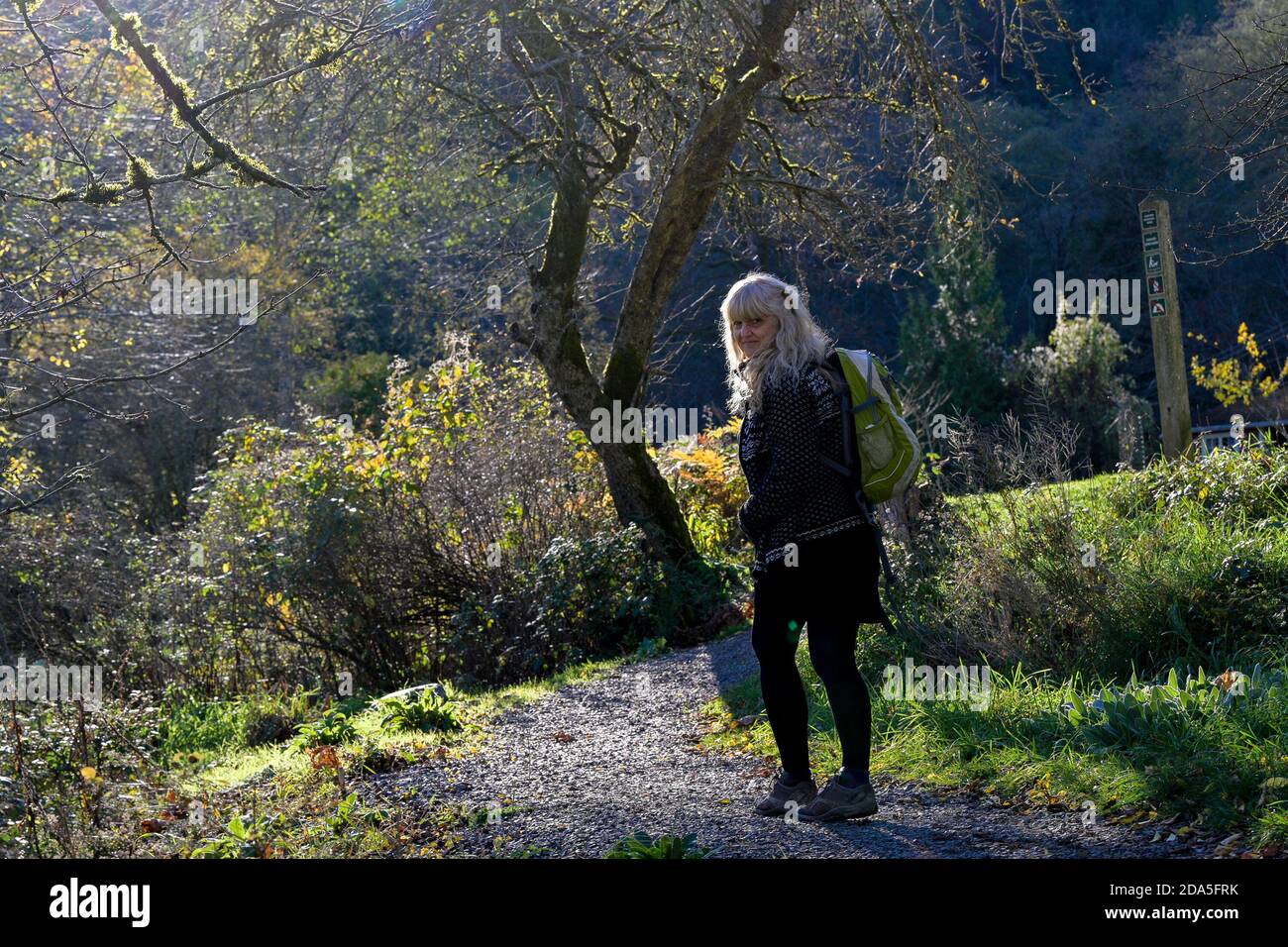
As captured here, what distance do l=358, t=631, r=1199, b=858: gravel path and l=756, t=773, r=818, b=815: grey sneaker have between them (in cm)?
6

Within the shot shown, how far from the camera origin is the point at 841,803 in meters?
4.77

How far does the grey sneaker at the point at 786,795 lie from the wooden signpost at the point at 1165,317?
682cm

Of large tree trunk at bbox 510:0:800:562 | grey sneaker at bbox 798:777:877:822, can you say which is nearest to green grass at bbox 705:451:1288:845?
grey sneaker at bbox 798:777:877:822

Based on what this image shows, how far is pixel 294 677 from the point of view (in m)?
12.5

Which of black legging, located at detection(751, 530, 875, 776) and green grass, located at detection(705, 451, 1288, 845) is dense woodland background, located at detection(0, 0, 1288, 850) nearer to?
green grass, located at detection(705, 451, 1288, 845)

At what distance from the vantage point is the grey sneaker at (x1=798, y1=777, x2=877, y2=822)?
15.6 ft

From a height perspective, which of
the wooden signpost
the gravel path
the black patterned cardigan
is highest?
the wooden signpost

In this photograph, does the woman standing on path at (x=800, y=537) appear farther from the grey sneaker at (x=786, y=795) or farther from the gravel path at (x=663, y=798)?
the gravel path at (x=663, y=798)

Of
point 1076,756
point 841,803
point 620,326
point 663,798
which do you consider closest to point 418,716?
point 663,798

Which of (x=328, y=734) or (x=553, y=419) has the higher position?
(x=553, y=419)

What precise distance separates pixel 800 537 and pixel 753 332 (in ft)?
2.55

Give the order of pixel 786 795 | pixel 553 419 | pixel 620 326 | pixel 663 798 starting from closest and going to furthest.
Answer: pixel 786 795 → pixel 663 798 → pixel 620 326 → pixel 553 419

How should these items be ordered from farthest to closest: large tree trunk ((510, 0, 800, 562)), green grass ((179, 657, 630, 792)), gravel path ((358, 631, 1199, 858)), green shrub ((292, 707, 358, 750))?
1. large tree trunk ((510, 0, 800, 562))
2. green shrub ((292, 707, 358, 750))
3. green grass ((179, 657, 630, 792))
4. gravel path ((358, 631, 1199, 858))

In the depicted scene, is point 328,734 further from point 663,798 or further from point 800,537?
point 800,537
